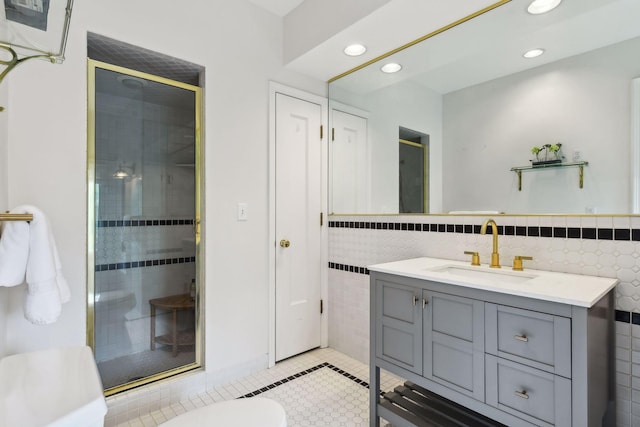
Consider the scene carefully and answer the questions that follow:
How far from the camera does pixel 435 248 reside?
2025 mm

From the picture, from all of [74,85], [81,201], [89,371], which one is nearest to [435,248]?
[89,371]

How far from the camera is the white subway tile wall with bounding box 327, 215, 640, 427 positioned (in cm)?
137

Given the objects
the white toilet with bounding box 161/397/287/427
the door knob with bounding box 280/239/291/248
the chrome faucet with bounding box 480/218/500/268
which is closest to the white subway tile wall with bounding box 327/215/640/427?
the chrome faucet with bounding box 480/218/500/268

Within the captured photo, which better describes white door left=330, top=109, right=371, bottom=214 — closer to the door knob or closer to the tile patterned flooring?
the door knob

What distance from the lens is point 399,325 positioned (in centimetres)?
160

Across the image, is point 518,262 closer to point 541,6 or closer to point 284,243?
point 541,6

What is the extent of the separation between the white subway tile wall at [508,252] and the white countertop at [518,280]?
7 cm

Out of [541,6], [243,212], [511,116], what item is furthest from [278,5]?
[511,116]

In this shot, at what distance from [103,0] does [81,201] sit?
1.05 metres

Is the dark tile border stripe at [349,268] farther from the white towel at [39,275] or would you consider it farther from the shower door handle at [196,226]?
the white towel at [39,275]

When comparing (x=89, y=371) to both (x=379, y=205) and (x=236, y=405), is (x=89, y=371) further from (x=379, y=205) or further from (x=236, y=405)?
(x=379, y=205)

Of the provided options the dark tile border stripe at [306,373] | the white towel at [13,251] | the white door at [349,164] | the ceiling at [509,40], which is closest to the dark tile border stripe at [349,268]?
the white door at [349,164]

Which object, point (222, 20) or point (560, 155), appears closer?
point (560, 155)

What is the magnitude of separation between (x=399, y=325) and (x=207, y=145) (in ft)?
5.06
